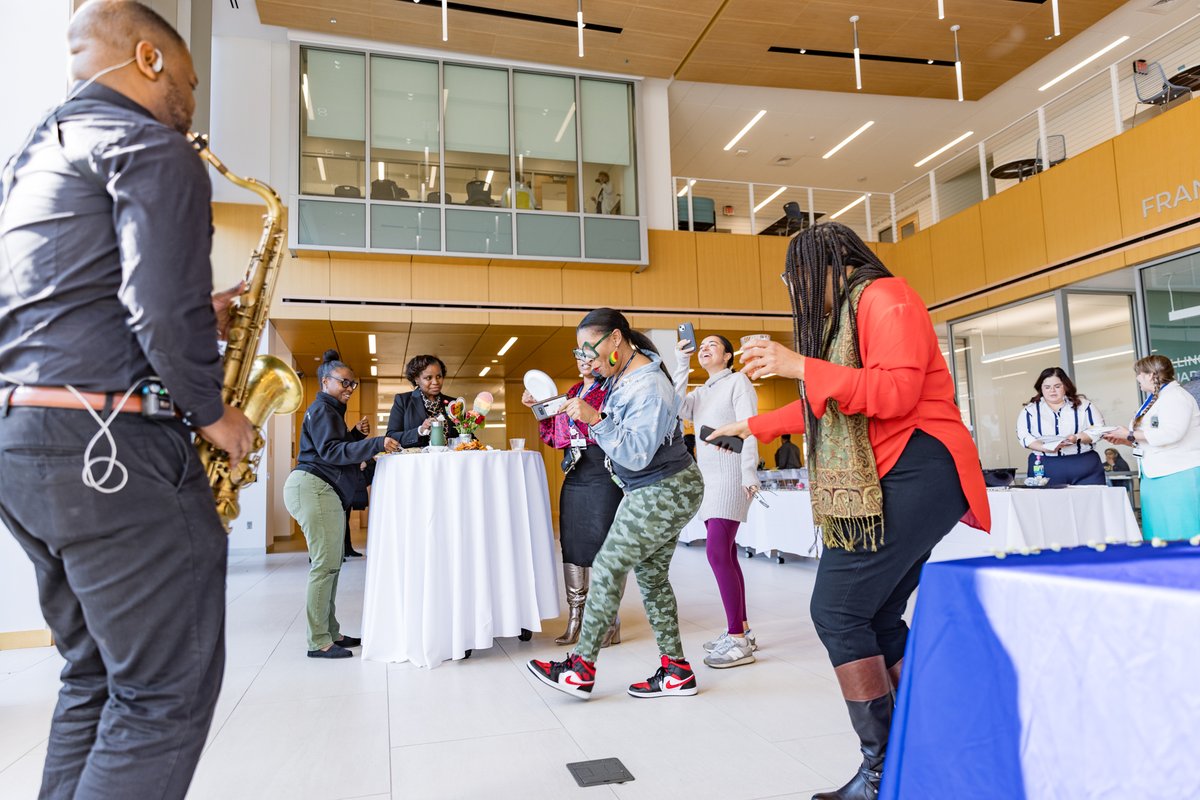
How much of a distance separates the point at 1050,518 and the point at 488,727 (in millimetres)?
3798

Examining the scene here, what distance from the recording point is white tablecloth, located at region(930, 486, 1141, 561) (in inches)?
179

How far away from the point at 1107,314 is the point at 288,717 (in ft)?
31.7

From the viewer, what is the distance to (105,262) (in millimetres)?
1209

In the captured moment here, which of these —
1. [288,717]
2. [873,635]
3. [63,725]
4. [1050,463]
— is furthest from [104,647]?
[1050,463]

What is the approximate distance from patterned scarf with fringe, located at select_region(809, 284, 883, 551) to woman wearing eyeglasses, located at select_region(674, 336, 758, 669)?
158 cm

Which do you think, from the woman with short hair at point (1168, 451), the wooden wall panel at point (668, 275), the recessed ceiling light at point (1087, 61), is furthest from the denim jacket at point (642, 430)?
the recessed ceiling light at point (1087, 61)

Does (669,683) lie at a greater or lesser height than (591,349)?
lesser

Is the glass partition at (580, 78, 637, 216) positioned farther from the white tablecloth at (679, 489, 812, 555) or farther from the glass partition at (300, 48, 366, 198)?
the white tablecloth at (679, 489, 812, 555)

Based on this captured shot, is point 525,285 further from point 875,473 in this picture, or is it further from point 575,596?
point 875,473

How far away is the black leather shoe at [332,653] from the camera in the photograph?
12.6 feet

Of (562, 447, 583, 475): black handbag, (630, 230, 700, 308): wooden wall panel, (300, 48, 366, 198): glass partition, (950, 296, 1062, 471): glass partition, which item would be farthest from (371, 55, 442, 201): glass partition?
(950, 296, 1062, 471): glass partition

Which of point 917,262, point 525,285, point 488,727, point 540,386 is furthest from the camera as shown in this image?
point 917,262

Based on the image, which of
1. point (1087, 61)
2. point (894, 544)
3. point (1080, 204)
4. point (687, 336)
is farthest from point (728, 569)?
point (1087, 61)

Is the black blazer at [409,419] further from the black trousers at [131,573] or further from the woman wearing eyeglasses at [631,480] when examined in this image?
the black trousers at [131,573]
